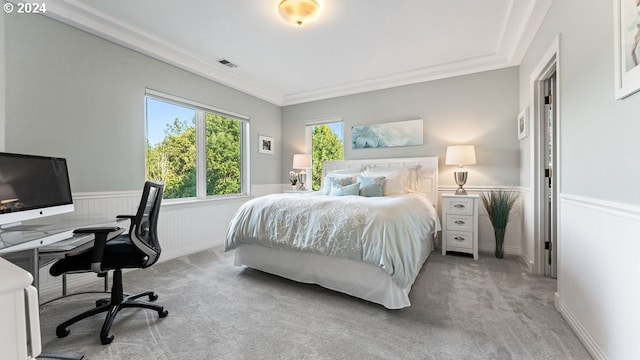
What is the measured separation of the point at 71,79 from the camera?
96.0 inches

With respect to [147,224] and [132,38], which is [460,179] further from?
[132,38]

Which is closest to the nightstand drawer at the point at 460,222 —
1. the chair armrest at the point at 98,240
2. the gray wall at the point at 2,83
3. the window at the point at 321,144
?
the window at the point at 321,144

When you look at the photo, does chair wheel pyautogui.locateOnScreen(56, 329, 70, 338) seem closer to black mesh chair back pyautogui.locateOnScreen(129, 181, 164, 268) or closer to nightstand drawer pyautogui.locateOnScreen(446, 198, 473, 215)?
black mesh chair back pyautogui.locateOnScreen(129, 181, 164, 268)

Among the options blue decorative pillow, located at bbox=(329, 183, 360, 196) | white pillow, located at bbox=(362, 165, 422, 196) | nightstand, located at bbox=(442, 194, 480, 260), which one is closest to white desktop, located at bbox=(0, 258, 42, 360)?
blue decorative pillow, located at bbox=(329, 183, 360, 196)

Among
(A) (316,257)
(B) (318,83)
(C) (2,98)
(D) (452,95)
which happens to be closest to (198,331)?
(A) (316,257)

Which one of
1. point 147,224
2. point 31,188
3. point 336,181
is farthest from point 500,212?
point 31,188

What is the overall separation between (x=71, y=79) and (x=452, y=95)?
14.4ft

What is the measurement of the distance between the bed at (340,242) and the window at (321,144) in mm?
2269

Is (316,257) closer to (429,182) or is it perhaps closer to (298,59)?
(429,182)

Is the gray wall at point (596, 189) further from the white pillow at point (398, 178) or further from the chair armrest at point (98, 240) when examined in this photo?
the chair armrest at point (98, 240)

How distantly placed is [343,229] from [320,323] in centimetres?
69

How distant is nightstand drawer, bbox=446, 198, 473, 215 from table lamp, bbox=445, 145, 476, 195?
0.23 meters

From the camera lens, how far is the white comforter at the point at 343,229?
75.7 inches

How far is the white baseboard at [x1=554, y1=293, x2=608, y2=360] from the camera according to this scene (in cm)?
142
